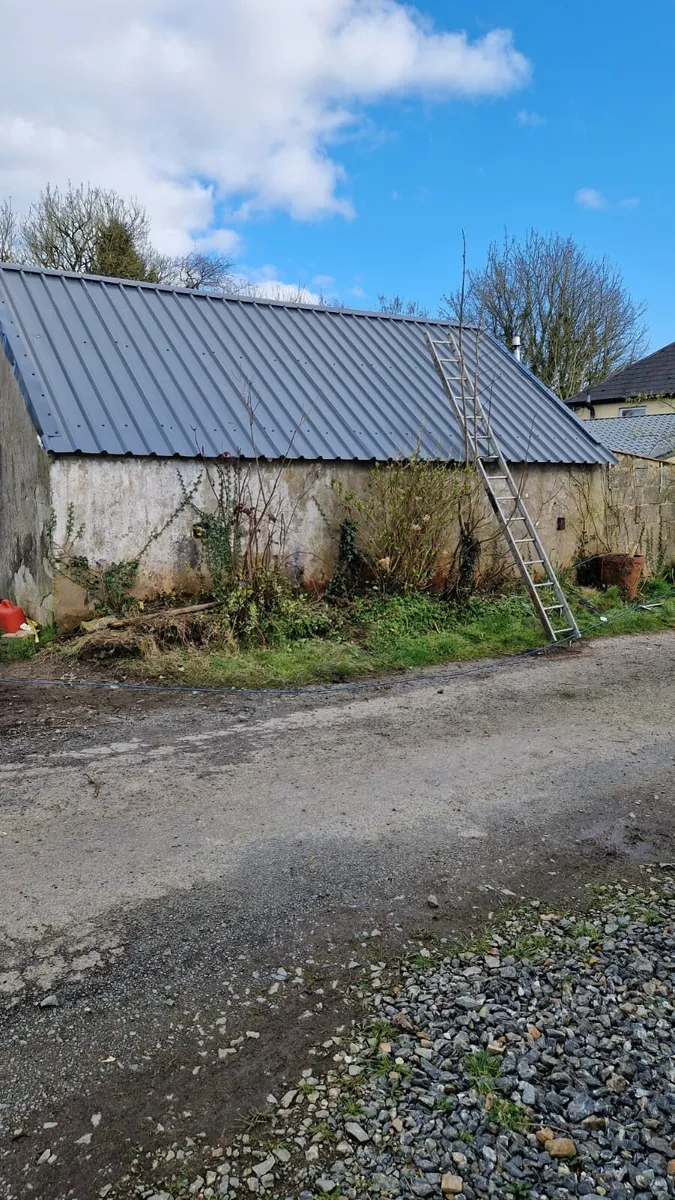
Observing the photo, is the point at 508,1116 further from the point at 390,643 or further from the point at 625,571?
the point at 625,571

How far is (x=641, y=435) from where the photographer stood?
2183 cm

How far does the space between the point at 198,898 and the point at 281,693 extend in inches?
149

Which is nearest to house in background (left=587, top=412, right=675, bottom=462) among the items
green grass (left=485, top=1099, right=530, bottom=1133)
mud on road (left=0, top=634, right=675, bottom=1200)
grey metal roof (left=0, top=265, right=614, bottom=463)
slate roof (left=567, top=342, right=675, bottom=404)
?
slate roof (left=567, top=342, right=675, bottom=404)

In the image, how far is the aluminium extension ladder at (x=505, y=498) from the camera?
1007 cm

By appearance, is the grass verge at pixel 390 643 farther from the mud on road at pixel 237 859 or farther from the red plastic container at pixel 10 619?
the red plastic container at pixel 10 619

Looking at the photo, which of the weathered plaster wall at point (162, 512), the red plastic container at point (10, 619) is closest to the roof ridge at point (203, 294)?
the weathered plaster wall at point (162, 512)

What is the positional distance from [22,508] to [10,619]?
4.79ft

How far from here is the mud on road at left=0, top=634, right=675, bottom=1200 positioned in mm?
2643

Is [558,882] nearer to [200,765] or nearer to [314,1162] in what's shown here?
[314,1162]

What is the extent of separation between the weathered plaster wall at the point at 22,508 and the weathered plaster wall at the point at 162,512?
12.3 inches

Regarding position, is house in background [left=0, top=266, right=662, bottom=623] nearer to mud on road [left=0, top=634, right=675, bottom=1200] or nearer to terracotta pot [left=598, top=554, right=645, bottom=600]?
terracotta pot [left=598, top=554, right=645, bottom=600]

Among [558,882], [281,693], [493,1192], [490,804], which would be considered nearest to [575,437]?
[281,693]

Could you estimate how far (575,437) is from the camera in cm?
1338

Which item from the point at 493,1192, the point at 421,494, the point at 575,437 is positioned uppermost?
the point at 575,437
